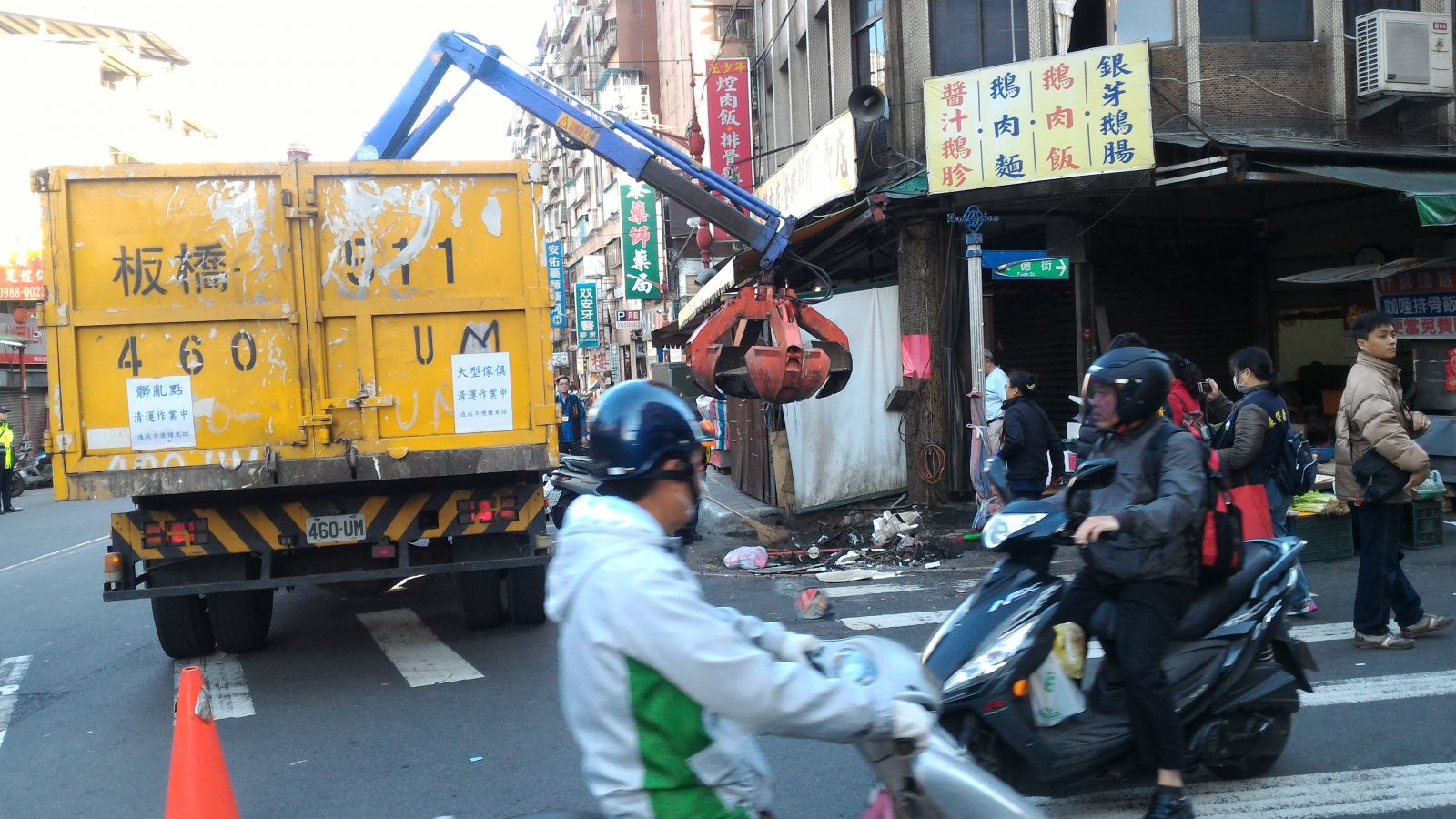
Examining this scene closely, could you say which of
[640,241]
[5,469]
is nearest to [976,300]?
[5,469]

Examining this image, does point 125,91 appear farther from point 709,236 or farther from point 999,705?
point 999,705

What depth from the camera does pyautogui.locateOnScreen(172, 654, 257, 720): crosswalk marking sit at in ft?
20.4

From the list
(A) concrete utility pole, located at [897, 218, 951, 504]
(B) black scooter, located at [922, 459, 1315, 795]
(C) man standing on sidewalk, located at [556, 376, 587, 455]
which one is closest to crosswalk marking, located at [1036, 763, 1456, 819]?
(B) black scooter, located at [922, 459, 1315, 795]

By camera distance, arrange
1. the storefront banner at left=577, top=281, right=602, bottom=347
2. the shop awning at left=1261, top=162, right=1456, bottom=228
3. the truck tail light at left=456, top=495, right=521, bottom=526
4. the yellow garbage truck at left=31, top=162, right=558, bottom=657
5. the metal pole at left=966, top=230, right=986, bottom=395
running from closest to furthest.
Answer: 1. the yellow garbage truck at left=31, top=162, right=558, bottom=657
2. the truck tail light at left=456, top=495, right=521, bottom=526
3. the shop awning at left=1261, top=162, right=1456, bottom=228
4. the metal pole at left=966, top=230, right=986, bottom=395
5. the storefront banner at left=577, top=281, right=602, bottom=347

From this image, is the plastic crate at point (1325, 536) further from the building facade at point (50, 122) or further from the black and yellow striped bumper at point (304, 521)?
the building facade at point (50, 122)

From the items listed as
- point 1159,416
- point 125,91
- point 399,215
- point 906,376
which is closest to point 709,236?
point 906,376

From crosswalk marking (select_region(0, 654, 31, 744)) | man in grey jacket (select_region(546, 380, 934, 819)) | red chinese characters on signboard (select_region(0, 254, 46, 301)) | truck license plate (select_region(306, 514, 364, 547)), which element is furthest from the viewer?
red chinese characters on signboard (select_region(0, 254, 46, 301))

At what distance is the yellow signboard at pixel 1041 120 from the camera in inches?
430

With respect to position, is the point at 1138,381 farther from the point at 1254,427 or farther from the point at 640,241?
the point at 640,241

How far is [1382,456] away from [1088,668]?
2.78m

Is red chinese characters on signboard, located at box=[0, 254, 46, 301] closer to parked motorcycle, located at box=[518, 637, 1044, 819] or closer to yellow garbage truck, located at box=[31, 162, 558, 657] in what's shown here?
yellow garbage truck, located at box=[31, 162, 558, 657]

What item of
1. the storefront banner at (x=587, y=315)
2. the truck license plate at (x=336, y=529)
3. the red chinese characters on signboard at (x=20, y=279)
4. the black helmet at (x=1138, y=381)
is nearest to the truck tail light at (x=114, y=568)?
the truck license plate at (x=336, y=529)

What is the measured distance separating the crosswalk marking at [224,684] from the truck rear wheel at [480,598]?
1.49m

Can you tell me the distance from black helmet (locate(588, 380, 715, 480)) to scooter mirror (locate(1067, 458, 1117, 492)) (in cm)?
226
